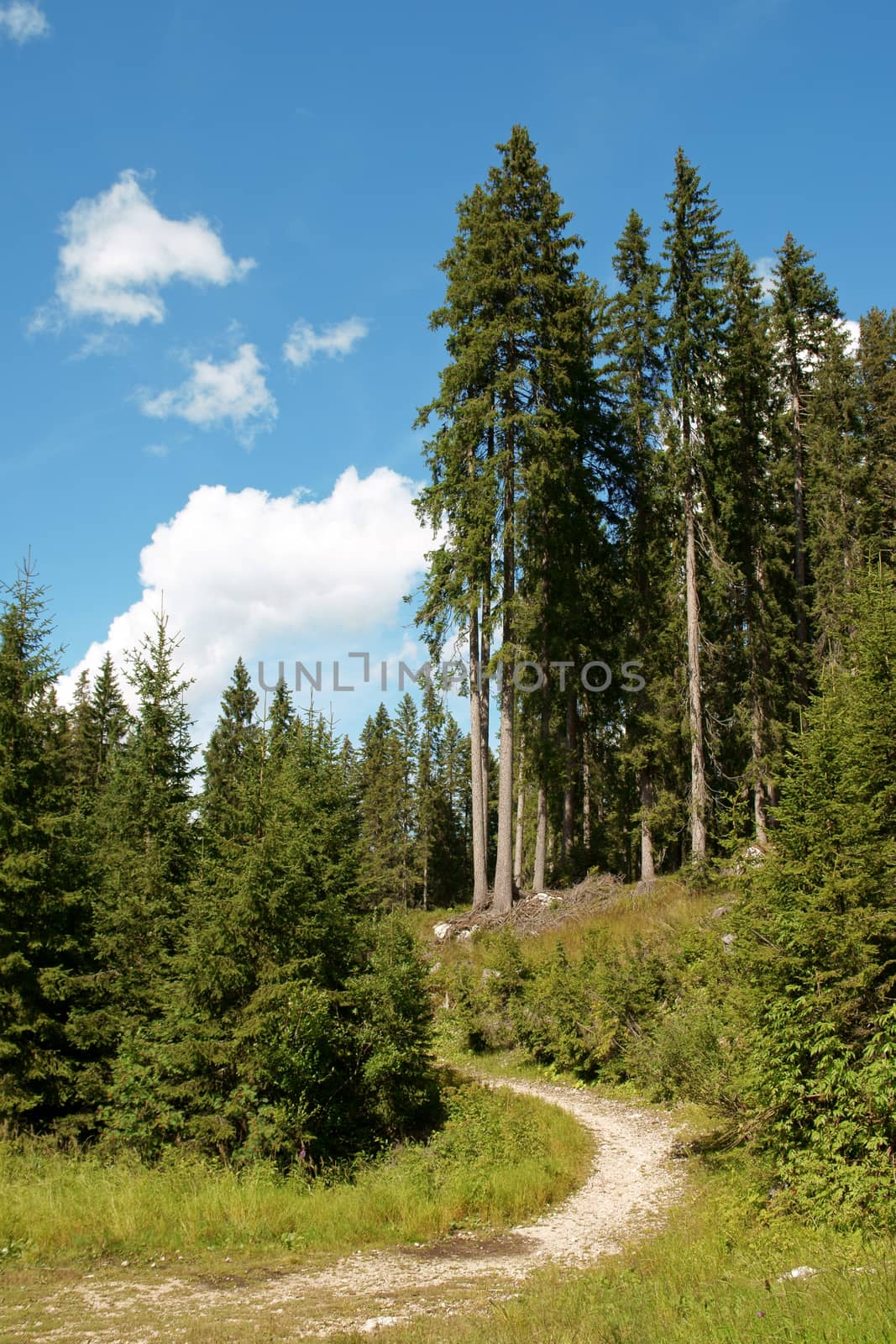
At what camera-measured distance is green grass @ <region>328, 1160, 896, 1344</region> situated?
4.76 m

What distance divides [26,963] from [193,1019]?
112 inches

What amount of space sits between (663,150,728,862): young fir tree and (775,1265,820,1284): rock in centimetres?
1684

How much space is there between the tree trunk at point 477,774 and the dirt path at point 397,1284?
1307 centimetres

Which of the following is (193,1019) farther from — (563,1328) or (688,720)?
(688,720)

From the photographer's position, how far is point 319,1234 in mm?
8867

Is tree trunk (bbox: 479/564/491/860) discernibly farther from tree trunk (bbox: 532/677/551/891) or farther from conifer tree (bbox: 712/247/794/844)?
conifer tree (bbox: 712/247/794/844)

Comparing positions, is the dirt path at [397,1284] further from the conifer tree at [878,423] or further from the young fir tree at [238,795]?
the conifer tree at [878,423]

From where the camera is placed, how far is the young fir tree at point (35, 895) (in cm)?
1254

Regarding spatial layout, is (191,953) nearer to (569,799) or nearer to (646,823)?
(646,823)

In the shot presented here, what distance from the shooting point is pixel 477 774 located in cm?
2394

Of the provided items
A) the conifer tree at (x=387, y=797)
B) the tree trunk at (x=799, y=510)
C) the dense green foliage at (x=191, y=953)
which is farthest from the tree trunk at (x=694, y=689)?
the conifer tree at (x=387, y=797)

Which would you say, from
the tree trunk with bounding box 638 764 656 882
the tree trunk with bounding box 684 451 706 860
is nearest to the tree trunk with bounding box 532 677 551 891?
the tree trunk with bounding box 638 764 656 882

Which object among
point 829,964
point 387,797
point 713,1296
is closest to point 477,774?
point 829,964

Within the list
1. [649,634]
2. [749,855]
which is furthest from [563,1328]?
[649,634]
